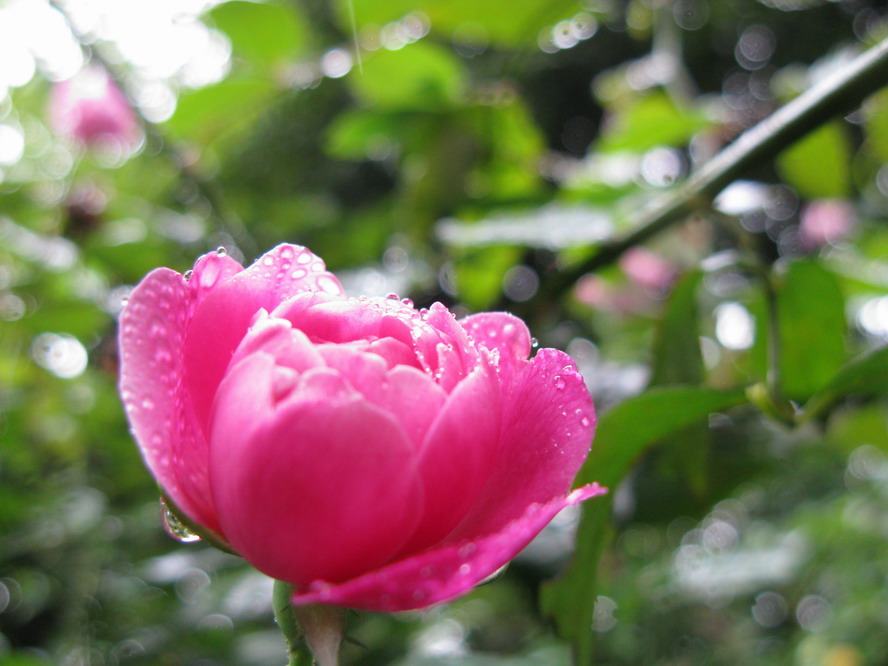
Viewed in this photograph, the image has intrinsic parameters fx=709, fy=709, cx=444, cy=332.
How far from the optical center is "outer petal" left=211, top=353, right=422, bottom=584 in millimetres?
186

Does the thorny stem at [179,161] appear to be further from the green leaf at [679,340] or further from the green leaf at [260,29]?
the green leaf at [679,340]

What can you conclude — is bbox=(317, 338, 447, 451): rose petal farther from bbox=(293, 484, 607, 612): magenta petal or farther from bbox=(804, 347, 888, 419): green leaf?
bbox=(804, 347, 888, 419): green leaf

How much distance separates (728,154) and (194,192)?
61cm

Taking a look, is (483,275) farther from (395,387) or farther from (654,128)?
(395,387)

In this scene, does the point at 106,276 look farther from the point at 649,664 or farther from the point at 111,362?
the point at 649,664

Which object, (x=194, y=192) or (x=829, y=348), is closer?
(x=829, y=348)

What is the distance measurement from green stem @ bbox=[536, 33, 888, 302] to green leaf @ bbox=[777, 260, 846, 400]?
65 millimetres

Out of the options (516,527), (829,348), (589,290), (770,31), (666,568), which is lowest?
(770,31)

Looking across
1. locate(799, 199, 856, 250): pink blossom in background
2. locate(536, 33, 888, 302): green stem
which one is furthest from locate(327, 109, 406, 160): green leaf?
locate(799, 199, 856, 250): pink blossom in background

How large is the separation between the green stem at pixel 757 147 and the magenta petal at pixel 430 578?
0.27 metres

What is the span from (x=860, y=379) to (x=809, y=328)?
0.07 metres

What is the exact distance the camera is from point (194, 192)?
0.81 meters

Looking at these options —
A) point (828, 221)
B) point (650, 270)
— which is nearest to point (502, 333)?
point (650, 270)

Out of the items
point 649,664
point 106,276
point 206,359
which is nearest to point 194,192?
point 106,276
